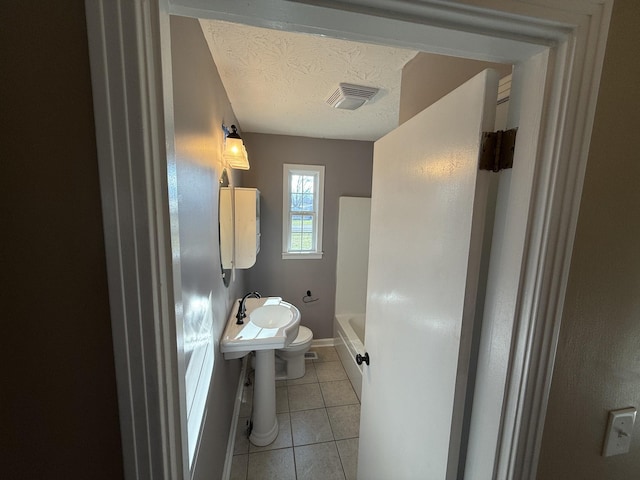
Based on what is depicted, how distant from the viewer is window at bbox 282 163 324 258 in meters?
2.98

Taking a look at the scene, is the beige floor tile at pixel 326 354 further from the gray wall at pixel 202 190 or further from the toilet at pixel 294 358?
the gray wall at pixel 202 190

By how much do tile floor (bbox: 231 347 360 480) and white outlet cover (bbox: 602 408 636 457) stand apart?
1.48 m

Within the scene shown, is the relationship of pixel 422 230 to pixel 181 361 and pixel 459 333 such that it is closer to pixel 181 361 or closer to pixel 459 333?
pixel 459 333

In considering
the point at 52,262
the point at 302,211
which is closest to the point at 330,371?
the point at 302,211

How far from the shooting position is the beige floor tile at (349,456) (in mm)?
1705

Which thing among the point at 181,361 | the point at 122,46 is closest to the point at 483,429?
the point at 181,361

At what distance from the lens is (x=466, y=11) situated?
471 millimetres

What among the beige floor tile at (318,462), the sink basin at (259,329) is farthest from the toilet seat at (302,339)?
the beige floor tile at (318,462)

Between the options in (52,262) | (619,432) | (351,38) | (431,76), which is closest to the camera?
(52,262)

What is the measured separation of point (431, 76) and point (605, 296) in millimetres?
1010

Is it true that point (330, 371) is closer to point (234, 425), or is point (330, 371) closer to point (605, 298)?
point (234, 425)

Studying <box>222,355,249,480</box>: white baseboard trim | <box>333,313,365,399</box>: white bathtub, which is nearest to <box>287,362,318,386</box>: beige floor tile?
<box>333,313,365,399</box>: white bathtub

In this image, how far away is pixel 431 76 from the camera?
1153mm

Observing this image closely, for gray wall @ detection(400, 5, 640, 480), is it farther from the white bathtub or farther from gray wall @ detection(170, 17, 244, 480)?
the white bathtub
